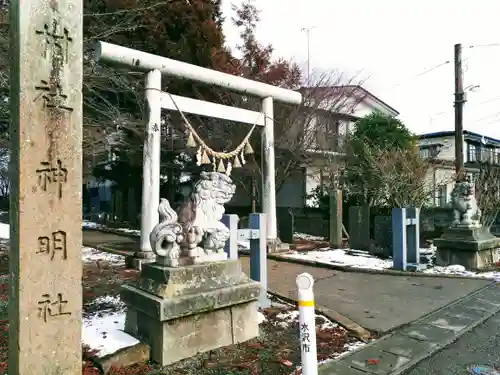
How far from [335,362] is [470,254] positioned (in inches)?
244

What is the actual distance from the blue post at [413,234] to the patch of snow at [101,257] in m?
6.49

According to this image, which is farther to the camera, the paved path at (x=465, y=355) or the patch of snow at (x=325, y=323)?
the patch of snow at (x=325, y=323)

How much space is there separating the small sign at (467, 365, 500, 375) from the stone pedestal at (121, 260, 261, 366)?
6.83 feet

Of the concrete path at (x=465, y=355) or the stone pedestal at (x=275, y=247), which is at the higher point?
the stone pedestal at (x=275, y=247)

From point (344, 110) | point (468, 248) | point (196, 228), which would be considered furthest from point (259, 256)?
point (344, 110)

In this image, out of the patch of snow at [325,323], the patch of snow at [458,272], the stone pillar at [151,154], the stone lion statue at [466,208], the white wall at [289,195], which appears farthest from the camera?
the white wall at [289,195]

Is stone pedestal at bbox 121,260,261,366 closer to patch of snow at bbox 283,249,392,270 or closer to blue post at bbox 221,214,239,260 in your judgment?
blue post at bbox 221,214,239,260

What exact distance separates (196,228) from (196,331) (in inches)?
39.9

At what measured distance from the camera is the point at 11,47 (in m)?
2.71

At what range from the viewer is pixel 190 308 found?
3660 mm

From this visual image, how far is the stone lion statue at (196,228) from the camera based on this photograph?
389cm

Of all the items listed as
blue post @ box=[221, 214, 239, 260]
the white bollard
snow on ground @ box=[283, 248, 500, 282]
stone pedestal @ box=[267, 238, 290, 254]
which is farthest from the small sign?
stone pedestal @ box=[267, 238, 290, 254]

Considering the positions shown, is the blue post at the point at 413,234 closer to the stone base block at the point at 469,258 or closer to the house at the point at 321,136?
the stone base block at the point at 469,258

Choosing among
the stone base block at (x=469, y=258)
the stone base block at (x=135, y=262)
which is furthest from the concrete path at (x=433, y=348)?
the stone base block at (x=135, y=262)
